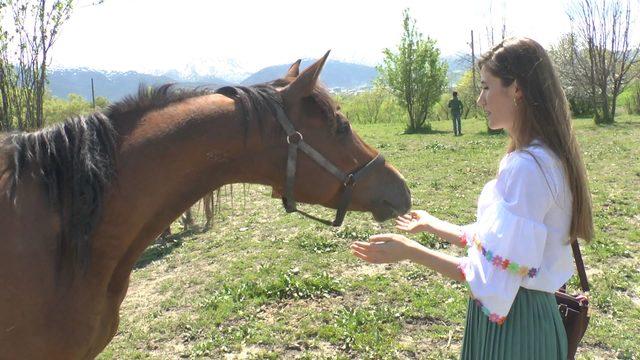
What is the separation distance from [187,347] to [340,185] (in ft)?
8.77

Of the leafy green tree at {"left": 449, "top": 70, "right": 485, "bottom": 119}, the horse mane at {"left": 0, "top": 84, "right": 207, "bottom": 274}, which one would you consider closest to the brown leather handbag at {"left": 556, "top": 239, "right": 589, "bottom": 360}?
the horse mane at {"left": 0, "top": 84, "right": 207, "bottom": 274}

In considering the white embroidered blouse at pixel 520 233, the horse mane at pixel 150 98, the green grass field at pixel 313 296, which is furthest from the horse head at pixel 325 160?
the green grass field at pixel 313 296

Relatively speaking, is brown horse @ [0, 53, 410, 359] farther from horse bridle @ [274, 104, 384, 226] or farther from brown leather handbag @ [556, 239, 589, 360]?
brown leather handbag @ [556, 239, 589, 360]

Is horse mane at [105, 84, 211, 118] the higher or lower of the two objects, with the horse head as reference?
higher

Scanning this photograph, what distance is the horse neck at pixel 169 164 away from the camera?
2.15 m

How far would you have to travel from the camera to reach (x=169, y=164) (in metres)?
2.19

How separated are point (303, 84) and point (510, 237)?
1258 millimetres

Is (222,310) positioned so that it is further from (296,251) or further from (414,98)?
(414,98)

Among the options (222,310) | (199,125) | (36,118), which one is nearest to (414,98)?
(36,118)

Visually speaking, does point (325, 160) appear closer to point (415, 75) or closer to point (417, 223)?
point (417, 223)

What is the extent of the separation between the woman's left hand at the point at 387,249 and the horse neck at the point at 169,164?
708 mm

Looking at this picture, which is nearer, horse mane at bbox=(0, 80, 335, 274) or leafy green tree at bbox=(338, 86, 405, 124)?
horse mane at bbox=(0, 80, 335, 274)

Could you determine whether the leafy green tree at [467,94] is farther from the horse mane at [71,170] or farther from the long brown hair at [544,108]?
the horse mane at [71,170]

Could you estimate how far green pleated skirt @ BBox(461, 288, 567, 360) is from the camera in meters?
1.90
